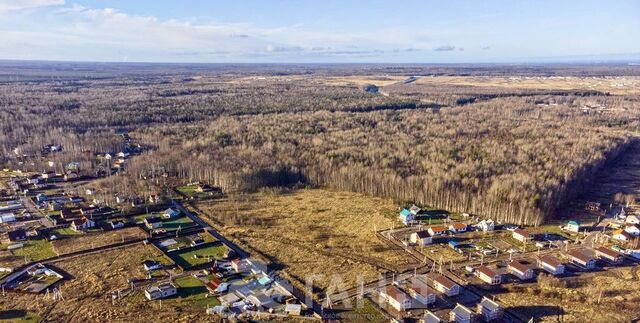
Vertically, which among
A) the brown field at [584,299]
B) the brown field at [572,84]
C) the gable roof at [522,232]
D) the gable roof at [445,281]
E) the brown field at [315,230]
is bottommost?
the brown field at [584,299]

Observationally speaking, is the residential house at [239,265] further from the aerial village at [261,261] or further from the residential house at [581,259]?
the residential house at [581,259]

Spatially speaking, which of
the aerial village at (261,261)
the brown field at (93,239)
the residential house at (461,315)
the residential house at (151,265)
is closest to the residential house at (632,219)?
the aerial village at (261,261)

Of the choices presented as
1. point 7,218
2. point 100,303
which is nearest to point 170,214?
point 7,218

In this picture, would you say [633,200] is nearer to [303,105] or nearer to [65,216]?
[65,216]

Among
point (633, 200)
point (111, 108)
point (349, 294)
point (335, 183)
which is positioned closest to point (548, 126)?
point (633, 200)

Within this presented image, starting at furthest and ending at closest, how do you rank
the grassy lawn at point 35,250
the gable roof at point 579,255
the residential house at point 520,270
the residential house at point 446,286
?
the grassy lawn at point 35,250 → the gable roof at point 579,255 → the residential house at point 520,270 → the residential house at point 446,286

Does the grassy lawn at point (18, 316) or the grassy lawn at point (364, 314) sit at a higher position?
the grassy lawn at point (18, 316)

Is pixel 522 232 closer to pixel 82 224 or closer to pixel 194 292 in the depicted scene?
pixel 194 292
